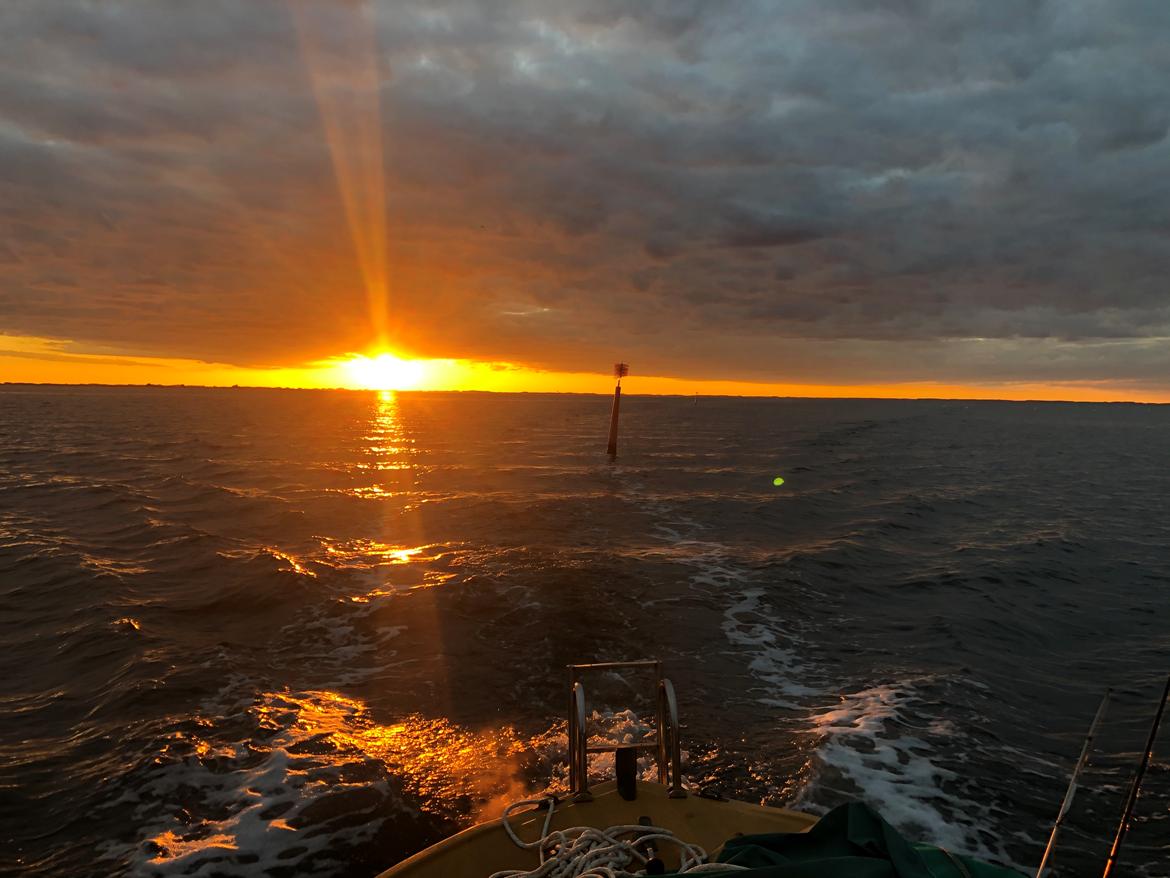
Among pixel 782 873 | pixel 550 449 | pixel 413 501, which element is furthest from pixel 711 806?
pixel 550 449

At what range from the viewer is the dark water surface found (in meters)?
9.03

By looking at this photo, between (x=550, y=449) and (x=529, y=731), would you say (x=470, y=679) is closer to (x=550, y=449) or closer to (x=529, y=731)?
(x=529, y=731)

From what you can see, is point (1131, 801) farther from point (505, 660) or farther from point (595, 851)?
point (505, 660)

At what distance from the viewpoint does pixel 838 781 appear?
31.9ft

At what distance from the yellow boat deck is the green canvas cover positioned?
114cm

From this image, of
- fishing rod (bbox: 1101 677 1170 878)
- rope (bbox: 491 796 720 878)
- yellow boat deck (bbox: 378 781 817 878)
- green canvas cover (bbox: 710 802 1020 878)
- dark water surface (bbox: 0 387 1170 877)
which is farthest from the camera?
dark water surface (bbox: 0 387 1170 877)

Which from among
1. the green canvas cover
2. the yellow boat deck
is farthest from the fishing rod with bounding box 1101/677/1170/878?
the yellow boat deck

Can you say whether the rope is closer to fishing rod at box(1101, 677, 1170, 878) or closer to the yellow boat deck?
the yellow boat deck

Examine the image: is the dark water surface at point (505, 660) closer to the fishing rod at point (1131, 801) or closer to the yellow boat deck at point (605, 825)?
the yellow boat deck at point (605, 825)

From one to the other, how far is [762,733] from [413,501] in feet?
83.1

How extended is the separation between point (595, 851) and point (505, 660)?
30.2 feet

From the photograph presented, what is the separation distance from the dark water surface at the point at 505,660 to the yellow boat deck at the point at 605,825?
9.60 feet

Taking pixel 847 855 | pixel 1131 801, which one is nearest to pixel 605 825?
pixel 847 855

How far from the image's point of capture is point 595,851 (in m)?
5.15
